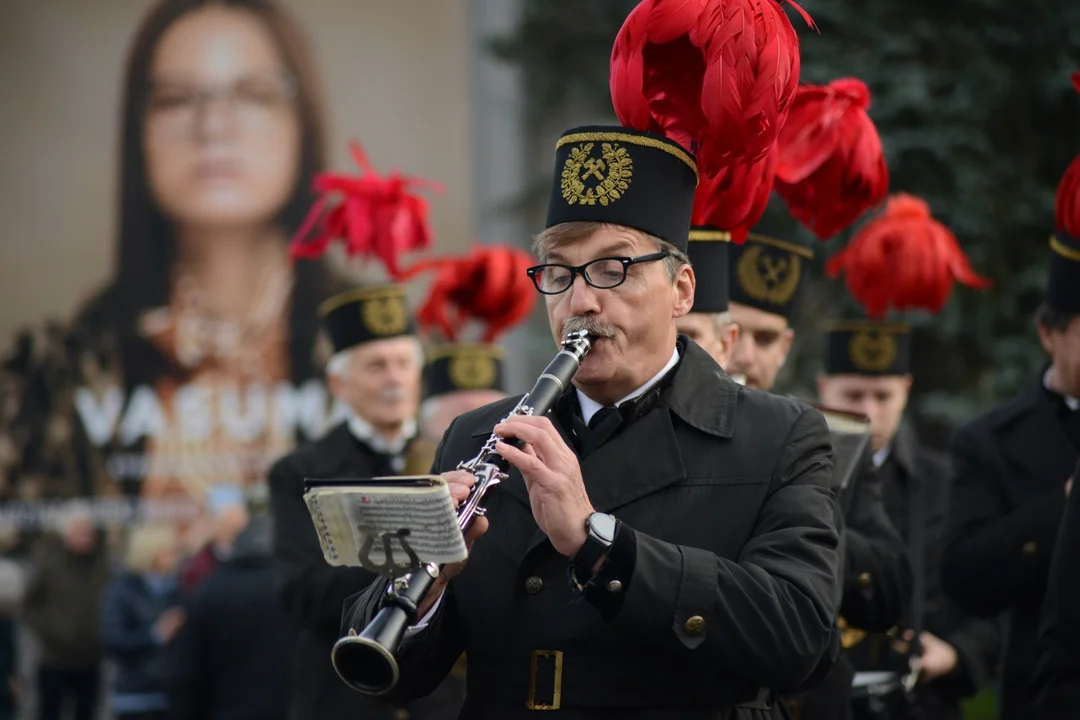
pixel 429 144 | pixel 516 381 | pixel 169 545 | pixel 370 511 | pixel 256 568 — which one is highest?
pixel 370 511

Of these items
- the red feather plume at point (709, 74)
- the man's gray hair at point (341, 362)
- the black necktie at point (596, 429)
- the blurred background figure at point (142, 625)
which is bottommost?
the blurred background figure at point (142, 625)

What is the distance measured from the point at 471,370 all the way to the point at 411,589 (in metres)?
5.40

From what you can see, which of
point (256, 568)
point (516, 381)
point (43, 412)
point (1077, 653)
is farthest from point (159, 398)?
point (1077, 653)

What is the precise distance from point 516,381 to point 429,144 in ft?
9.46

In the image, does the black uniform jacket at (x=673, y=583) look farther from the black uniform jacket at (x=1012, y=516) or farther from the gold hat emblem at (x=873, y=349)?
the gold hat emblem at (x=873, y=349)

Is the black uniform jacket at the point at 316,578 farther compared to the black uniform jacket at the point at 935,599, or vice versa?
the black uniform jacket at the point at 935,599

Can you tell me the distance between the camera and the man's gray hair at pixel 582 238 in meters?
3.64

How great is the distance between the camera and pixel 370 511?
10.4ft

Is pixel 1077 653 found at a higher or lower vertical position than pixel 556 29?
lower

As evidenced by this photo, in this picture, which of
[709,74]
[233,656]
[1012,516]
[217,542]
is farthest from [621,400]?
[217,542]

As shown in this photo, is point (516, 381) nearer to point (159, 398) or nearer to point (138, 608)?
point (159, 398)

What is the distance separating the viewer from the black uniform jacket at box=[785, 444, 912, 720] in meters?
4.91

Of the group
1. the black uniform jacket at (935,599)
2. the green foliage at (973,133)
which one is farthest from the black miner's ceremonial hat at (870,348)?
the green foliage at (973,133)

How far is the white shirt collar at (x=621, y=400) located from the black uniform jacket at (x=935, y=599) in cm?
323
